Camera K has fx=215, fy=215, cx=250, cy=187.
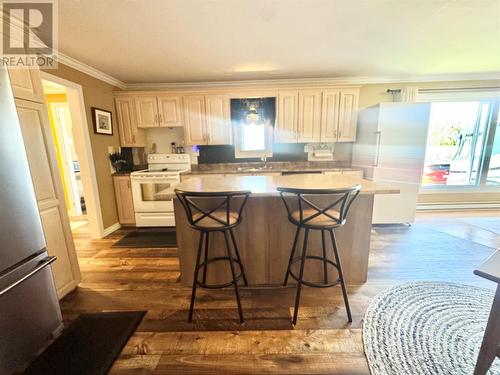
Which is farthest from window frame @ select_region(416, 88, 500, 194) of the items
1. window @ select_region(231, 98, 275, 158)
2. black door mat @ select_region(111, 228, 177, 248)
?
black door mat @ select_region(111, 228, 177, 248)

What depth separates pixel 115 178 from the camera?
3568mm

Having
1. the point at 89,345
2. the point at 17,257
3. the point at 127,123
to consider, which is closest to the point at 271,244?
the point at 89,345

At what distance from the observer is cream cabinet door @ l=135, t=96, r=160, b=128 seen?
3.70 metres

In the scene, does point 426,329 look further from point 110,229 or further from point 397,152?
point 110,229

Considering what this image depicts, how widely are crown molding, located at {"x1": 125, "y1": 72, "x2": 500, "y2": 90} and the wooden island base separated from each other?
2.71m

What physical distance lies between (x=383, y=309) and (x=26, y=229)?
260 centimetres

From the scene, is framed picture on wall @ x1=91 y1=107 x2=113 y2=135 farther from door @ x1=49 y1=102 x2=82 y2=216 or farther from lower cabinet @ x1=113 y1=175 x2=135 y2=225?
door @ x1=49 y1=102 x2=82 y2=216

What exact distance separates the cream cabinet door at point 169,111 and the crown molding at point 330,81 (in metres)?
0.32

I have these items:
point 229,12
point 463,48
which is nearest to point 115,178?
point 229,12

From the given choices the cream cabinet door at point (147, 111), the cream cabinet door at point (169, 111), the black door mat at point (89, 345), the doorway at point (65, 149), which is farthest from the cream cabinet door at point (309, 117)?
the doorway at point (65, 149)

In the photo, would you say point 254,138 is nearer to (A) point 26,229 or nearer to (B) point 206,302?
(B) point 206,302

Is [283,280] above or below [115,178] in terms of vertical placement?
below

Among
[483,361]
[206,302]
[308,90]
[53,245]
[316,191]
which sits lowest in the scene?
[206,302]

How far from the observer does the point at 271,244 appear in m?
2.00
